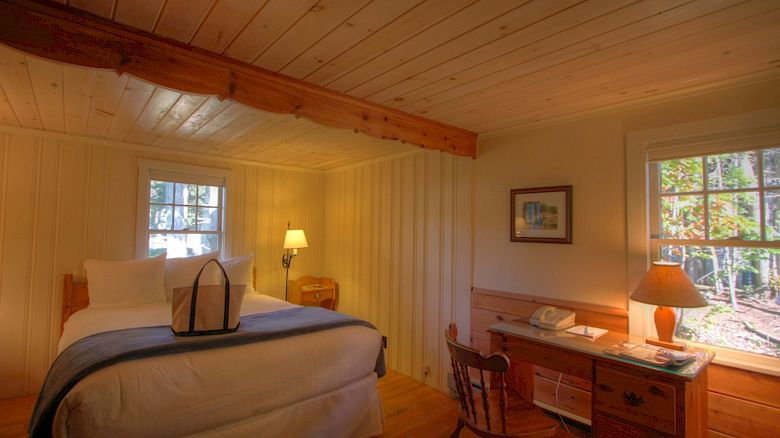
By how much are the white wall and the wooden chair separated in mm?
949

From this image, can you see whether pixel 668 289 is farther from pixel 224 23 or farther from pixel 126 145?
pixel 126 145

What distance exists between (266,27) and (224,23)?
157 mm

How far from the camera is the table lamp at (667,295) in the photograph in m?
1.92

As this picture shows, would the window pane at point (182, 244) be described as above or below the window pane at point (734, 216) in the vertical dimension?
below

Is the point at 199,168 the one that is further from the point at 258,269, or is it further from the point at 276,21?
the point at 276,21

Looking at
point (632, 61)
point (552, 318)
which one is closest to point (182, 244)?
point (552, 318)

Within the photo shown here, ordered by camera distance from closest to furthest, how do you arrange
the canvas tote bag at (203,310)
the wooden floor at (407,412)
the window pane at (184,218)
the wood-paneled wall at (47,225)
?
the canvas tote bag at (203,310), the wooden floor at (407,412), the wood-paneled wall at (47,225), the window pane at (184,218)

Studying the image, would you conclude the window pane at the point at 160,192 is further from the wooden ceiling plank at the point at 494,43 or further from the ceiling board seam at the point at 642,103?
the ceiling board seam at the point at 642,103

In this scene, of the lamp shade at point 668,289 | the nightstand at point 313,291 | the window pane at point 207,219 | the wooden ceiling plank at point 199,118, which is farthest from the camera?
the nightstand at point 313,291

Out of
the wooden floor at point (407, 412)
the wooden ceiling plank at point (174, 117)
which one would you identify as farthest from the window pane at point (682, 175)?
the wooden ceiling plank at point (174, 117)

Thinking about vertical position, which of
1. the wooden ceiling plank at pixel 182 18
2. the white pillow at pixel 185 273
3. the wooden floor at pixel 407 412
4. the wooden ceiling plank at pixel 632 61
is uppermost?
the wooden ceiling plank at pixel 632 61

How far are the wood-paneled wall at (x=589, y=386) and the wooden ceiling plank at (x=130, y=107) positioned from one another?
2689 mm

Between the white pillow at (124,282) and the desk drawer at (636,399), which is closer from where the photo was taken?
the desk drawer at (636,399)

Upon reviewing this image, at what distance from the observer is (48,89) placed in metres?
2.29
